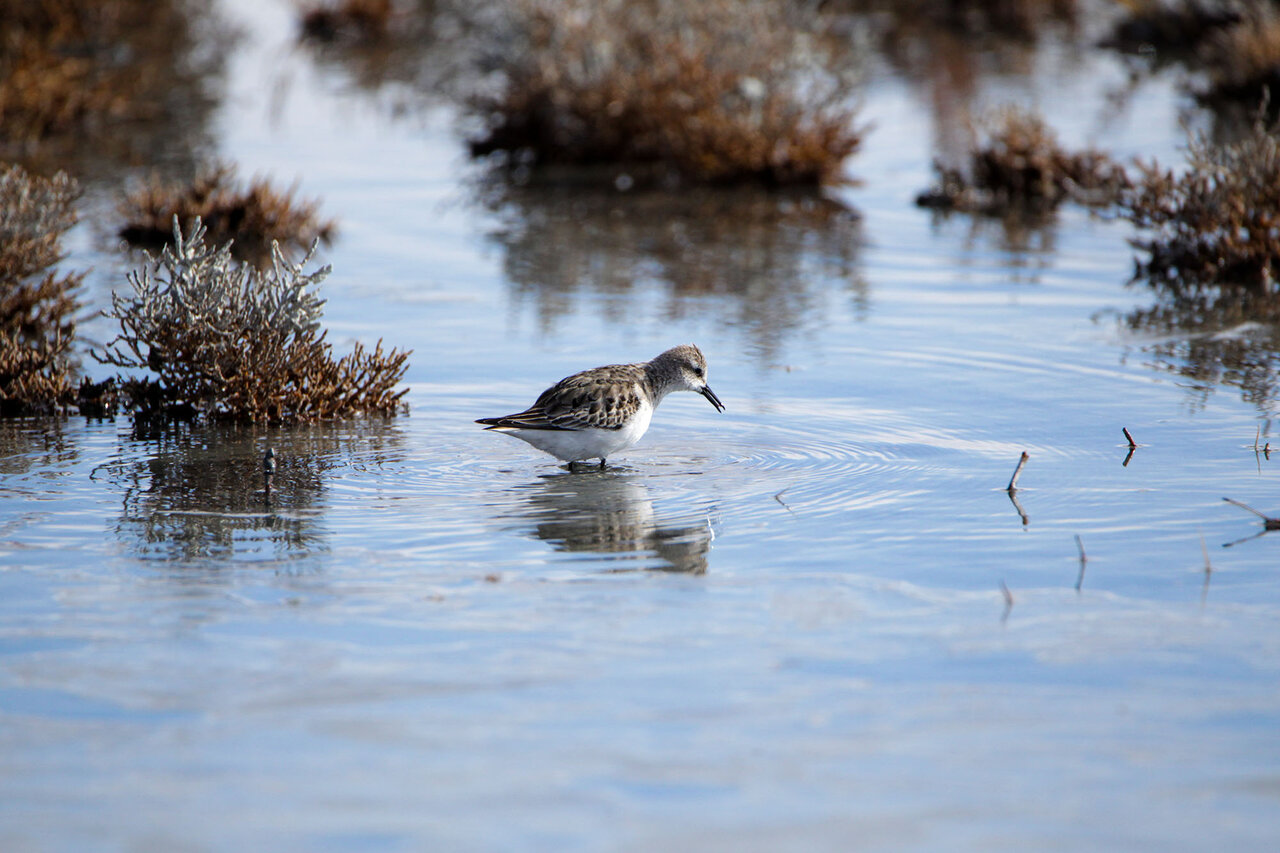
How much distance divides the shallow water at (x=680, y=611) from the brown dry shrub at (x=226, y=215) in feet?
9.70

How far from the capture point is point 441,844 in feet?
12.5

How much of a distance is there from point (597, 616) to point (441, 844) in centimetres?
146

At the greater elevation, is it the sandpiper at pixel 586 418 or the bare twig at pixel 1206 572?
the sandpiper at pixel 586 418

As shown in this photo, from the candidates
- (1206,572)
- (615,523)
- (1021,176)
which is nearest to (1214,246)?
(1021,176)

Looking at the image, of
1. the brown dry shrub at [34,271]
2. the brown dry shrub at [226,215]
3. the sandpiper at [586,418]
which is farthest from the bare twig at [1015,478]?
the brown dry shrub at [226,215]

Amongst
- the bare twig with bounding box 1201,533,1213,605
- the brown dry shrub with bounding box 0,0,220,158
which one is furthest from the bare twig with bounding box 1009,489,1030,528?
the brown dry shrub with bounding box 0,0,220,158

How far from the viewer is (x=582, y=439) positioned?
6852 millimetres

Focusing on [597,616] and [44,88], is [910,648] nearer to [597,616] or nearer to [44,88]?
[597,616]

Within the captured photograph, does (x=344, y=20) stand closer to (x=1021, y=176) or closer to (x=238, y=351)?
(x=1021, y=176)

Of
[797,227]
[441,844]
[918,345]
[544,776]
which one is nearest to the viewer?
[441,844]

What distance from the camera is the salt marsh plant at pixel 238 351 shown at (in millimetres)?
7883

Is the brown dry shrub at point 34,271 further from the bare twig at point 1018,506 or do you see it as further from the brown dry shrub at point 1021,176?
the brown dry shrub at point 1021,176

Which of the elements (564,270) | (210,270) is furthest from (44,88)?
(210,270)

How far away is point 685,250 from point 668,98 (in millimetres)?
3007
